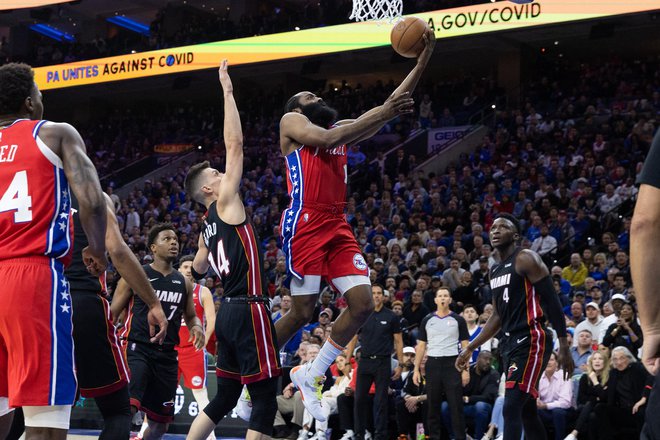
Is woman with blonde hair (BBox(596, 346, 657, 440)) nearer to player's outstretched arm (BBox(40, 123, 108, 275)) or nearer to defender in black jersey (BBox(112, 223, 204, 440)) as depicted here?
defender in black jersey (BBox(112, 223, 204, 440))

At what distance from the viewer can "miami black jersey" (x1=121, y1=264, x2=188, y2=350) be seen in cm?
770

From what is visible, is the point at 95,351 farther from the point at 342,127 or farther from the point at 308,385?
the point at 342,127

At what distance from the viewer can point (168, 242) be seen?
25.6 feet

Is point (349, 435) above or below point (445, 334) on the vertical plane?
below

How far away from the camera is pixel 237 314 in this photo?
19.7 ft

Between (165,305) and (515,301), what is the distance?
10.2 feet

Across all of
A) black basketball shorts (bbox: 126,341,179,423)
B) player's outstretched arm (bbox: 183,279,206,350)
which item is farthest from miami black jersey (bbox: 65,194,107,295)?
black basketball shorts (bbox: 126,341,179,423)

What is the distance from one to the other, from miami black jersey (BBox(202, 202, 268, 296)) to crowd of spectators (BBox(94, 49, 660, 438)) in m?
5.75

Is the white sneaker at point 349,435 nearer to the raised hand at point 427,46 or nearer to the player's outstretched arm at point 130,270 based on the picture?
the raised hand at point 427,46

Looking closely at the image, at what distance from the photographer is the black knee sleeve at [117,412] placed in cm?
520

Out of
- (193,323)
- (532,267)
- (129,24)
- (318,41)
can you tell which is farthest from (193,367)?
(129,24)

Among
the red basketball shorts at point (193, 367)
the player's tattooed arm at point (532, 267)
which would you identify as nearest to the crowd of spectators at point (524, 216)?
the red basketball shorts at point (193, 367)

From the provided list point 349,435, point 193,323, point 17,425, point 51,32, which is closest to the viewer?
point 17,425

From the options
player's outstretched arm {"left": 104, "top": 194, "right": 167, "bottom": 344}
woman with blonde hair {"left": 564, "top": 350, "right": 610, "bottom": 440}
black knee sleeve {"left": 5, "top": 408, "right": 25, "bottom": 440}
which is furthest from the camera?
woman with blonde hair {"left": 564, "top": 350, "right": 610, "bottom": 440}
